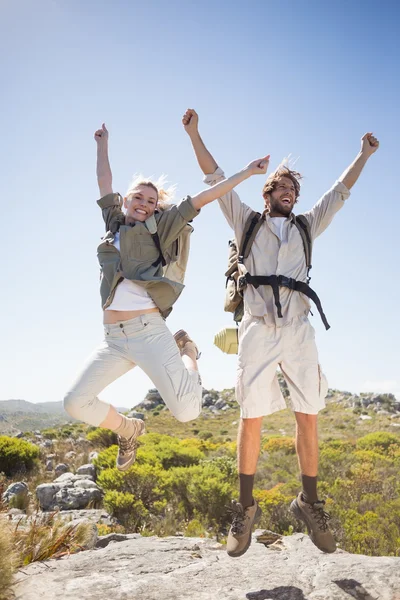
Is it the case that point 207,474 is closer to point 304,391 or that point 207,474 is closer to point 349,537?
point 349,537

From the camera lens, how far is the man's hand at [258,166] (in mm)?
3941

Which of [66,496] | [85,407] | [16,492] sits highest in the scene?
[85,407]

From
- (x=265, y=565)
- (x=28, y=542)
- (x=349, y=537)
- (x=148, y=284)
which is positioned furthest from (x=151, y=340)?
(x=349, y=537)

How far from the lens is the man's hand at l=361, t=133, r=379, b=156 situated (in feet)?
14.5

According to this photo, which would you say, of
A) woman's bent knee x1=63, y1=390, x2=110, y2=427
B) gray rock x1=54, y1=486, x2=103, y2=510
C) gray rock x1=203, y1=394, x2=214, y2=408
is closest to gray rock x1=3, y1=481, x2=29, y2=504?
gray rock x1=54, y1=486, x2=103, y2=510

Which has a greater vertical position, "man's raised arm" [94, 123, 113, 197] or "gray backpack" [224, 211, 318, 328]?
"man's raised arm" [94, 123, 113, 197]

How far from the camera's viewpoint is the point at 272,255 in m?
3.93

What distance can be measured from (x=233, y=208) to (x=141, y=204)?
80 centimetres

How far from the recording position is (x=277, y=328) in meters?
3.77

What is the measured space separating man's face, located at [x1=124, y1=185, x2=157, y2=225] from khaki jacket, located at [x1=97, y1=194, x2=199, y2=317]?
0.09 m

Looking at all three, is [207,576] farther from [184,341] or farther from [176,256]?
[176,256]

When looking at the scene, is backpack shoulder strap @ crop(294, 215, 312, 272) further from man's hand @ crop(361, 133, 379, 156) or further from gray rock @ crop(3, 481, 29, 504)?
gray rock @ crop(3, 481, 29, 504)

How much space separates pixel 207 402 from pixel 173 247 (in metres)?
39.5

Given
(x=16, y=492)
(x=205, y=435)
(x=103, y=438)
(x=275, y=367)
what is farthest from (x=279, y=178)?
(x=205, y=435)
